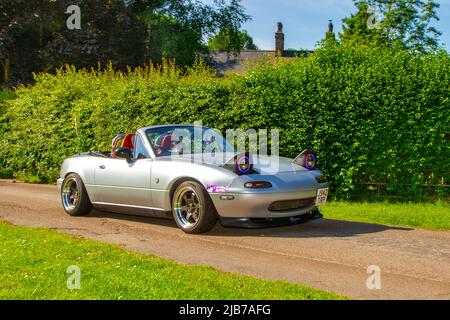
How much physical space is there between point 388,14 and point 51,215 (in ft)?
95.2

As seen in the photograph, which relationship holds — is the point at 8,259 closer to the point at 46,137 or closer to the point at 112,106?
the point at 112,106

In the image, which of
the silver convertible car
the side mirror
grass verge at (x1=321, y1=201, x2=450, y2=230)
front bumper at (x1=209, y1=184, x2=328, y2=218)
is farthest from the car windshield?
grass verge at (x1=321, y1=201, x2=450, y2=230)

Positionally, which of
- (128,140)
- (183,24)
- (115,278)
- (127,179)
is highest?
(183,24)

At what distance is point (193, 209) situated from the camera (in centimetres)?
842

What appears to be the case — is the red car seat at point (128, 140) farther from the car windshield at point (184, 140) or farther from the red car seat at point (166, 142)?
the red car seat at point (166, 142)

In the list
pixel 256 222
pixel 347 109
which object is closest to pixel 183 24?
pixel 347 109

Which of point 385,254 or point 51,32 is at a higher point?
point 51,32

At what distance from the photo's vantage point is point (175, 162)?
8.62 metres

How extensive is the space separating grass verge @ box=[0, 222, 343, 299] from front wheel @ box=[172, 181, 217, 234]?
1.34 metres

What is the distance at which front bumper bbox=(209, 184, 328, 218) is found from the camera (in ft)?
25.8

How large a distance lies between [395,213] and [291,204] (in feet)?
10.2

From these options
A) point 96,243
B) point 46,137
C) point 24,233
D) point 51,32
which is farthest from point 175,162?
point 51,32

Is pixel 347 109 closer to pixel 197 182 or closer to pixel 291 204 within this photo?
pixel 291 204

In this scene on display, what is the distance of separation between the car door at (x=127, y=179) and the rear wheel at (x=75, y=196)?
1.62 ft
